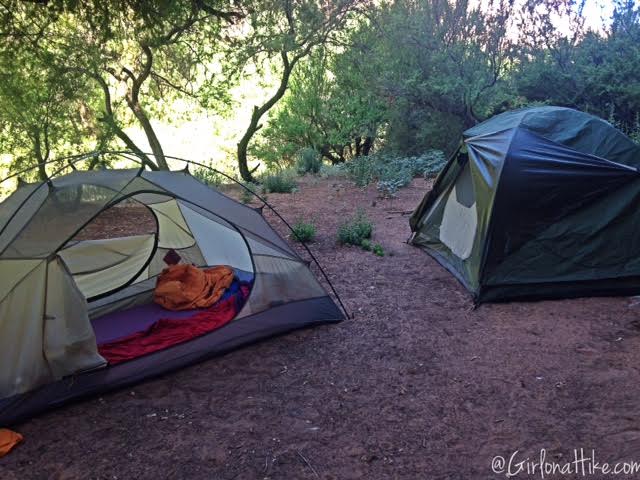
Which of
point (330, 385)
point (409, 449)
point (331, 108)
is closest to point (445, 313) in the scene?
point (330, 385)

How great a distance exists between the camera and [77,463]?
2896mm

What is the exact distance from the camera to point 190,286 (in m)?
5.09

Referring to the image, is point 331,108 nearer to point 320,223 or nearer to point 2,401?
point 320,223

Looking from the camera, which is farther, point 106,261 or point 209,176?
point 209,176

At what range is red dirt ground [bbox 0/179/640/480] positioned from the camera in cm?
285

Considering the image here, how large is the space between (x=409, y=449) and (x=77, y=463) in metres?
1.81

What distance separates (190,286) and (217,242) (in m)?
0.63

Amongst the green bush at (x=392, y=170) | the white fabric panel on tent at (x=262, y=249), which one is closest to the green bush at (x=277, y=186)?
the green bush at (x=392, y=170)

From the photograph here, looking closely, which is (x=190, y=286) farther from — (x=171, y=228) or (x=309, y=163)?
(x=309, y=163)

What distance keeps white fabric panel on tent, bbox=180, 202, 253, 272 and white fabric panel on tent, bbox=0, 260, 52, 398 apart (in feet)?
6.17

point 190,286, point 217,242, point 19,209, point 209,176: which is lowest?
point 190,286

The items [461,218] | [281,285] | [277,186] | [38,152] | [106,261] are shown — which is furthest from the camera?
[277,186]

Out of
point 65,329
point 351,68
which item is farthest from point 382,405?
point 351,68

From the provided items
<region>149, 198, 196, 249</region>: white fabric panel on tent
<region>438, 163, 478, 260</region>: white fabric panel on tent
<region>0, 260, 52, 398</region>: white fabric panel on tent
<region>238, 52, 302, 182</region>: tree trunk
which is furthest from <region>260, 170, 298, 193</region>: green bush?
<region>0, 260, 52, 398</region>: white fabric panel on tent
